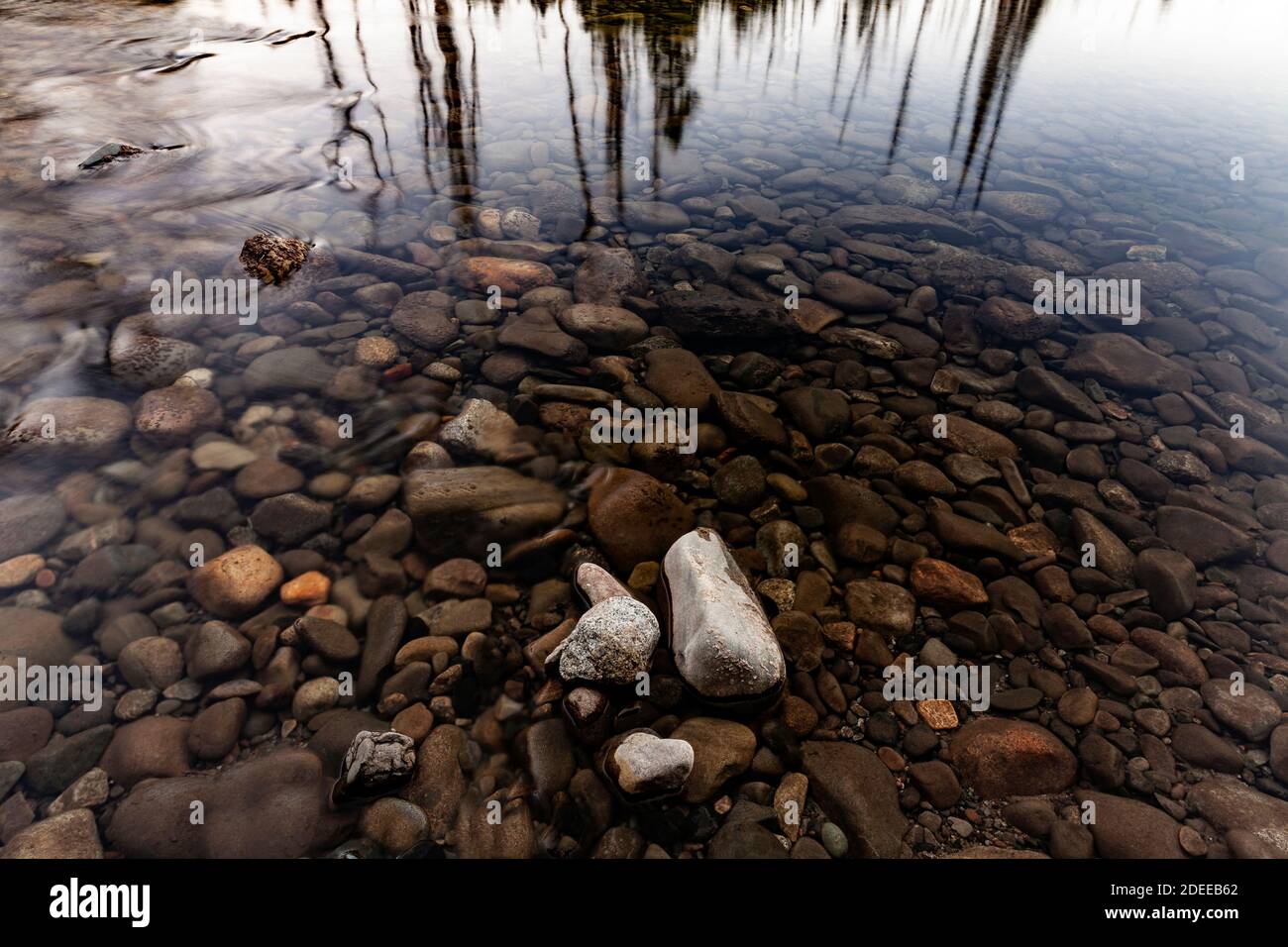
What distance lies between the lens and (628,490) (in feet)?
14.0

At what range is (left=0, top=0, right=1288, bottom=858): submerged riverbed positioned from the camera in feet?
9.86

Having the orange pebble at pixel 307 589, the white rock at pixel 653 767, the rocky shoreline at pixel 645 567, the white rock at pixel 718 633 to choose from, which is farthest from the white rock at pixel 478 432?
the white rock at pixel 653 767

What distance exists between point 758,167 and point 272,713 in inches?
344

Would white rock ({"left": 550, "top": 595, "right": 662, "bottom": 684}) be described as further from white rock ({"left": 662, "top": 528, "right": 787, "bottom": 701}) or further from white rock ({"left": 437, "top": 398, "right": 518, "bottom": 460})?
white rock ({"left": 437, "top": 398, "right": 518, "bottom": 460})

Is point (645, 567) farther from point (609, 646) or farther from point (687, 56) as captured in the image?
point (687, 56)

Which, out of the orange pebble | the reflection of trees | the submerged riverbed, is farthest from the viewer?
the reflection of trees

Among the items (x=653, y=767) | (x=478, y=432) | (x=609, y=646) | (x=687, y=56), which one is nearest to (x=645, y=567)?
(x=609, y=646)

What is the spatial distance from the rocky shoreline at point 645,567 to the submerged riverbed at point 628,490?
3cm

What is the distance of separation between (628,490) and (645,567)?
55cm

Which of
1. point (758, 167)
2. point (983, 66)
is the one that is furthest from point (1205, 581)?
point (983, 66)

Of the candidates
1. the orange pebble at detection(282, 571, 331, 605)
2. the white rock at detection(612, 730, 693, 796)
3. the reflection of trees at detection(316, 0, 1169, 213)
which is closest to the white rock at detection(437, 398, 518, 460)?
the orange pebble at detection(282, 571, 331, 605)

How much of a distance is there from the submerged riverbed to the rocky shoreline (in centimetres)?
3

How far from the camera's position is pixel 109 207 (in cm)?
729

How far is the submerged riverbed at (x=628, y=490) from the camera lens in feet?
9.86
